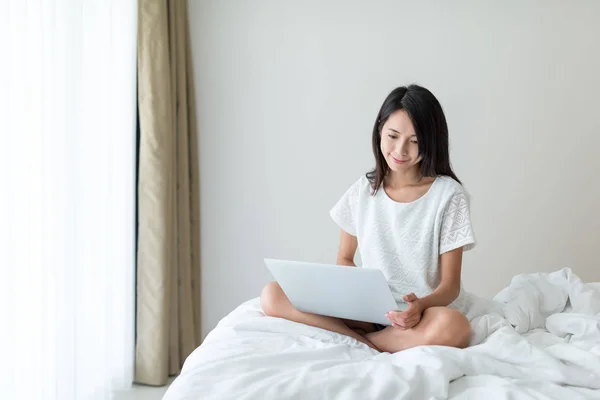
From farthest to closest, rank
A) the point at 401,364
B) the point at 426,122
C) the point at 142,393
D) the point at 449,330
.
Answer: the point at 142,393 < the point at 426,122 < the point at 449,330 < the point at 401,364

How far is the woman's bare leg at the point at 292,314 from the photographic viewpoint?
1732 millimetres

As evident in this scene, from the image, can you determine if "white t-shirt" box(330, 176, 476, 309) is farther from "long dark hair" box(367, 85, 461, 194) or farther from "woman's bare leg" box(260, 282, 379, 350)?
"woman's bare leg" box(260, 282, 379, 350)

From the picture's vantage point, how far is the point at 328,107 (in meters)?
2.88

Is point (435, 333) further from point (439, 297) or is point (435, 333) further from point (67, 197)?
point (67, 197)

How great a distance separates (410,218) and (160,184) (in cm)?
104

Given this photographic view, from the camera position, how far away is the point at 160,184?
254cm

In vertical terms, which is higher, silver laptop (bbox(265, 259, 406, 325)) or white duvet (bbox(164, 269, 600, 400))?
silver laptop (bbox(265, 259, 406, 325))

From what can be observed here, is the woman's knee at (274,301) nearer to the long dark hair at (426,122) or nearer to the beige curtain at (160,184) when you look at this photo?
the long dark hair at (426,122)

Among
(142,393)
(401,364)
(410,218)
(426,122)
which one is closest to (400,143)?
(426,122)

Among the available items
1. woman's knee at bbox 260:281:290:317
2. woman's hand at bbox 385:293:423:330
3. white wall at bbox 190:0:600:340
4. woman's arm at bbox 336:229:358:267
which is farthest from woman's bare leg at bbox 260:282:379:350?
white wall at bbox 190:0:600:340

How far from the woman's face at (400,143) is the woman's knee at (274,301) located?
1.60 ft

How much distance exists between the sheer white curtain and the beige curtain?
5 centimetres

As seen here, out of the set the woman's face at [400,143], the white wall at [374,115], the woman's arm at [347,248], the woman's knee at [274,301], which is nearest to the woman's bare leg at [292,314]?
the woman's knee at [274,301]

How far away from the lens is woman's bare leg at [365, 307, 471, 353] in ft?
5.17
